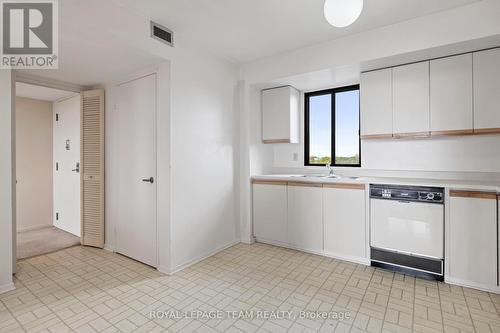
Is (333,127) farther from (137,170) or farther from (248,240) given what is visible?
(137,170)

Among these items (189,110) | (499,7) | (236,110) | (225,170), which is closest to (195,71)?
(189,110)

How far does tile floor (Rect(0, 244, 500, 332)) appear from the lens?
1835mm

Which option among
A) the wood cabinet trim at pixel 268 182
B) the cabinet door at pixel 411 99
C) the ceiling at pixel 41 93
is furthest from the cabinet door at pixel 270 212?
the ceiling at pixel 41 93

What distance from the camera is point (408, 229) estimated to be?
2.59 m

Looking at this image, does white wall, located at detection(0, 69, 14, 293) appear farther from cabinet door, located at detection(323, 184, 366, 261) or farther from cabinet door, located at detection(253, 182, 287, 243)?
cabinet door, located at detection(323, 184, 366, 261)

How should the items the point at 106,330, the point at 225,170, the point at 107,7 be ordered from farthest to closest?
the point at 225,170
the point at 107,7
the point at 106,330

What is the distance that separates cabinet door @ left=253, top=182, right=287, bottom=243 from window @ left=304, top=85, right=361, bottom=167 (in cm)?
86

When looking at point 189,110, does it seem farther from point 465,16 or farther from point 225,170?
point 465,16

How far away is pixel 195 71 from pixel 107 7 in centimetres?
107

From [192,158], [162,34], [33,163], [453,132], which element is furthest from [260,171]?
[33,163]

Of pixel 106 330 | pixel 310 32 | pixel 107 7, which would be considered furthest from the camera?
pixel 310 32

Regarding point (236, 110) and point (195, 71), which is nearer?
point (195, 71)

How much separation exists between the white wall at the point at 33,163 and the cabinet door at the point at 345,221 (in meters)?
4.76

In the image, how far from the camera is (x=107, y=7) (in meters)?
2.10
